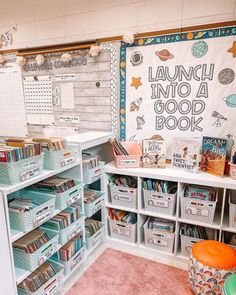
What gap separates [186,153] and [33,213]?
130cm

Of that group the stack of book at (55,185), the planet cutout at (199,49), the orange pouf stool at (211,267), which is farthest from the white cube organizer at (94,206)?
the planet cutout at (199,49)

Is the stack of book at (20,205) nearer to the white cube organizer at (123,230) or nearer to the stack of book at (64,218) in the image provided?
the stack of book at (64,218)

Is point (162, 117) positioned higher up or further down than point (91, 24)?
further down

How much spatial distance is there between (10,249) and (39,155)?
560 millimetres

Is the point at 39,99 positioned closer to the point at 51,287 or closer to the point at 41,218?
the point at 41,218

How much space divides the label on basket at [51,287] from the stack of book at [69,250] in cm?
18

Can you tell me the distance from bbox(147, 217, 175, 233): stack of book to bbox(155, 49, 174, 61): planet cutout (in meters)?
1.49

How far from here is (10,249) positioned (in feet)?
4.34

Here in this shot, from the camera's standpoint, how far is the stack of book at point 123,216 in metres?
2.30

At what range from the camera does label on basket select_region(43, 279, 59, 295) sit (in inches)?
63.0

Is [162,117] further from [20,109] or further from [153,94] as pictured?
[20,109]

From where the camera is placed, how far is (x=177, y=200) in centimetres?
201

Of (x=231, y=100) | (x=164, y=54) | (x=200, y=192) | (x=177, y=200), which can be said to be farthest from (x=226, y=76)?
(x=177, y=200)

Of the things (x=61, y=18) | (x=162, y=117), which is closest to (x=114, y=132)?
(x=162, y=117)
